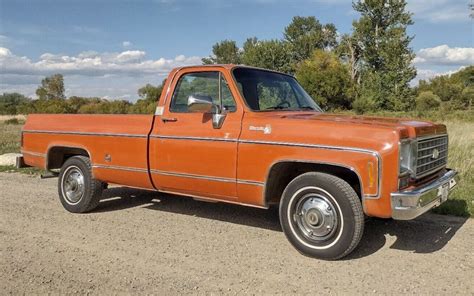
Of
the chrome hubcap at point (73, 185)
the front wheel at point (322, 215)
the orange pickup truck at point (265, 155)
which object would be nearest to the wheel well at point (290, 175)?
the orange pickup truck at point (265, 155)

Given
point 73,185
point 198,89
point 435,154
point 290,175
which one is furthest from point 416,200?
point 73,185

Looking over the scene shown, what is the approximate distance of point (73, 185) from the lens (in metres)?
6.87

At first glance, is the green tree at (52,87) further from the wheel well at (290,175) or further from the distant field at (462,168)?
the wheel well at (290,175)

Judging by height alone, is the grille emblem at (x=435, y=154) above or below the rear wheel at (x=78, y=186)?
above

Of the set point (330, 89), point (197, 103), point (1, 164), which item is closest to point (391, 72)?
point (330, 89)

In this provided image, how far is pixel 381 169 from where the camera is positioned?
4203 millimetres

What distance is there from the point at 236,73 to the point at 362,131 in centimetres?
186

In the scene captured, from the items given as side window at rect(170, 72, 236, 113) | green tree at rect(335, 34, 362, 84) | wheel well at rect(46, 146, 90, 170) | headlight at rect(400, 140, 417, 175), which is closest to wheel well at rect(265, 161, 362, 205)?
headlight at rect(400, 140, 417, 175)

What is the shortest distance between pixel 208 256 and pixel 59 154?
140 inches

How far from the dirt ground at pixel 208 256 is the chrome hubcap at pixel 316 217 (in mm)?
276

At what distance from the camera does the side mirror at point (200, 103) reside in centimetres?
523

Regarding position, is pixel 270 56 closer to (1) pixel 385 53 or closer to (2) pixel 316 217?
(1) pixel 385 53

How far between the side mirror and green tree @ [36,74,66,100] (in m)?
73.5

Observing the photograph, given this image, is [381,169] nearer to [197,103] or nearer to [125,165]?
[197,103]
